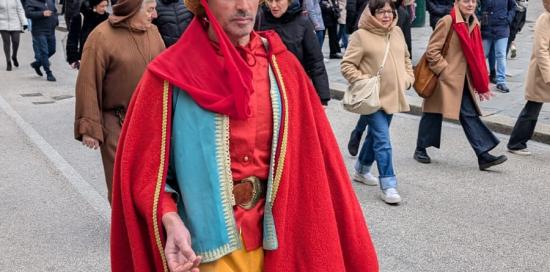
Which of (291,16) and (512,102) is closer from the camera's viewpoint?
(291,16)

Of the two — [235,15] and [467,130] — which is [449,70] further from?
[235,15]

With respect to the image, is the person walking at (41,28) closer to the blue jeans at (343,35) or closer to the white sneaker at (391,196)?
the blue jeans at (343,35)

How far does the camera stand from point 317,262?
7.25ft

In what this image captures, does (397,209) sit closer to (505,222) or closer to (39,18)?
(505,222)

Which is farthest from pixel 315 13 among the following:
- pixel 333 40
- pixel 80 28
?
pixel 80 28

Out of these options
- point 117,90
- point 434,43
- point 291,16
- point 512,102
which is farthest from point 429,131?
point 117,90

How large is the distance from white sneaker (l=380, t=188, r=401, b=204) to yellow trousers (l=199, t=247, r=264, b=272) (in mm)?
3684

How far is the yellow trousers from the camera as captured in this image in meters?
2.19

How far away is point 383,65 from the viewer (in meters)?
5.92

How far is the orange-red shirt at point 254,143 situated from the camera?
2.20 m

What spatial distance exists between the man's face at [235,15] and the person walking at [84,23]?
412 centimetres

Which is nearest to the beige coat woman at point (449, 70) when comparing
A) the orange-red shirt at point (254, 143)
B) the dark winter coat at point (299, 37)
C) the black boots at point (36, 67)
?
the dark winter coat at point (299, 37)

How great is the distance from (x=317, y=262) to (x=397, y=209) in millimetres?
3646

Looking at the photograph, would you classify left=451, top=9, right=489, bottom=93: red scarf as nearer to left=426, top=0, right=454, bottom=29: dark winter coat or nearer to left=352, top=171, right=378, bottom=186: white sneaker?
left=352, top=171, right=378, bottom=186: white sneaker
